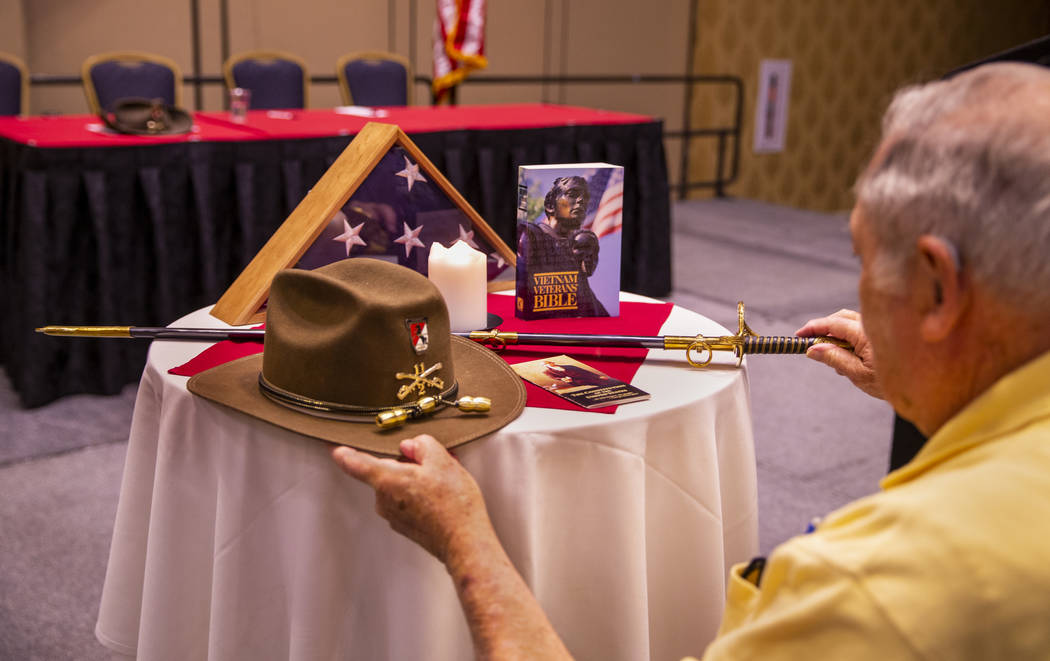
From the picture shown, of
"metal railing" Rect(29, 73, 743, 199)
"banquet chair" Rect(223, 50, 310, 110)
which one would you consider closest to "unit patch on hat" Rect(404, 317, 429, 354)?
"banquet chair" Rect(223, 50, 310, 110)

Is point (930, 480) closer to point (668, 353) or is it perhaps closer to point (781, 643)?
point (781, 643)

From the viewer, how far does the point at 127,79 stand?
4.72 metres

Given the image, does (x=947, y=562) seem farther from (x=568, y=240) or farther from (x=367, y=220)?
(x=367, y=220)

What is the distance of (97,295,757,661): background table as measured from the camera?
1.17 metres

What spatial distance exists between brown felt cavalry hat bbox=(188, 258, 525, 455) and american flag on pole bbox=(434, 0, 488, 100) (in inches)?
182

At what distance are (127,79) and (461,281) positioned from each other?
3.84 metres

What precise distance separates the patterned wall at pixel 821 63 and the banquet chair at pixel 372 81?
12.5ft

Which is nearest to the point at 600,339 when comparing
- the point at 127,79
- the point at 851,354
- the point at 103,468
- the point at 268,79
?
the point at 851,354

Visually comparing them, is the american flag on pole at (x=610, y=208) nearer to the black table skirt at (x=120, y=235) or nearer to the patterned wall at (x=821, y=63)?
the black table skirt at (x=120, y=235)

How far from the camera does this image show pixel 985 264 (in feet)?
2.30

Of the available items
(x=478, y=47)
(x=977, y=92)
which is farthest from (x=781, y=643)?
(x=478, y=47)

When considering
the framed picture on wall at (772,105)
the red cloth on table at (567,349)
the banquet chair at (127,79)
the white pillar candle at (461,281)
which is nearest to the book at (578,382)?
the red cloth on table at (567,349)

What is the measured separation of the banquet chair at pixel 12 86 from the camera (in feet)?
14.7

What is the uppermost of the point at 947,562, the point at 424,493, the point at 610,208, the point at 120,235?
the point at 610,208
